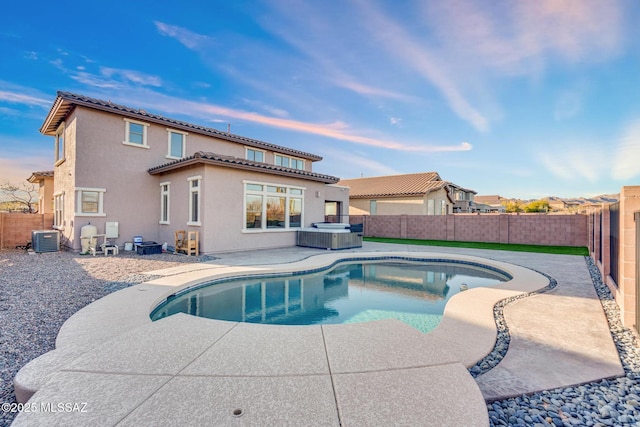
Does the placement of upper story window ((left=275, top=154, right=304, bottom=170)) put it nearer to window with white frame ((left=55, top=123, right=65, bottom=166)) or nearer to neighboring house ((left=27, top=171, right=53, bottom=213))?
window with white frame ((left=55, top=123, right=65, bottom=166))

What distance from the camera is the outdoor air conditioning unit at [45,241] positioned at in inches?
483

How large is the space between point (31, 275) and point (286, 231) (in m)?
9.14

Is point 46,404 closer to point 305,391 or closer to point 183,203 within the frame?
point 305,391

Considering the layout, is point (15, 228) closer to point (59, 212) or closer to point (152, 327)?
point (59, 212)

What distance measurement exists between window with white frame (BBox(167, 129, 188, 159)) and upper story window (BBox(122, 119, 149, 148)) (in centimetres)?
111

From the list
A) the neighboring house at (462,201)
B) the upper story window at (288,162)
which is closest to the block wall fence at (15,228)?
the upper story window at (288,162)

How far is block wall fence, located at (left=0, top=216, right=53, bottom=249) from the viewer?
13.6 meters

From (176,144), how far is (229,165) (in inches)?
202

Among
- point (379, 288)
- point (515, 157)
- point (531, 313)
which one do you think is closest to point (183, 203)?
point (379, 288)

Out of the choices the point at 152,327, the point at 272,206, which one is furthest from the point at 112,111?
the point at 152,327

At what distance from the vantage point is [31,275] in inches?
314

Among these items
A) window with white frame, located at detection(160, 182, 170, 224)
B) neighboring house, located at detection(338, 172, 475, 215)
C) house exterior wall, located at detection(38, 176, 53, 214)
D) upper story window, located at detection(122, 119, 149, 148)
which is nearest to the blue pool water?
window with white frame, located at detection(160, 182, 170, 224)

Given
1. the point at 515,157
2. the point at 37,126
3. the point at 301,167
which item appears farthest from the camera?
the point at 515,157

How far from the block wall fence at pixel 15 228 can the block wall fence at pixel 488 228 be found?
57.1ft
